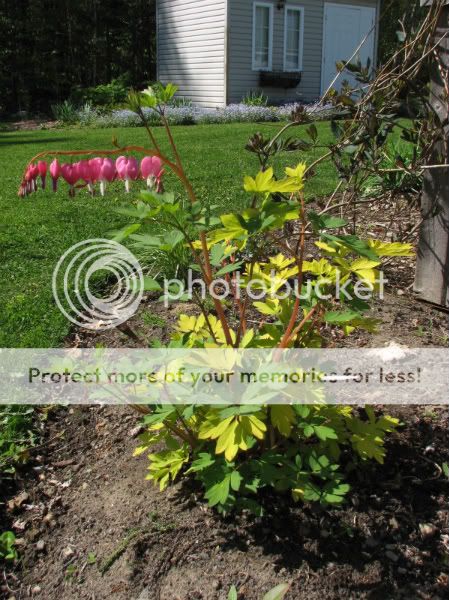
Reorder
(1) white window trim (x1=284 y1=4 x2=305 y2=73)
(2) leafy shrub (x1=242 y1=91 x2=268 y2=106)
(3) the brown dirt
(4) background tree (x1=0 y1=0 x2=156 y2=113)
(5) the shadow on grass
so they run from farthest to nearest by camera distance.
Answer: (4) background tree (x1=0 y1=0 x2=156 y2=113), (1) white window trim (x1=284 y1=4 x2=305 y2=73), (2) leafy shrub (x1=242 y1=91 x2=268 y2=106), (5) the shadow on grass, (3) the brown dirt

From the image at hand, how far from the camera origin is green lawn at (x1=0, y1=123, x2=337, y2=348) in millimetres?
3191

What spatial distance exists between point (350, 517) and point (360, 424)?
29cm

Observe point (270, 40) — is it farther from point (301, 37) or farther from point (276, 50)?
point (301, 37)

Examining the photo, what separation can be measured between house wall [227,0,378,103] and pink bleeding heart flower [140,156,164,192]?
48.2ft

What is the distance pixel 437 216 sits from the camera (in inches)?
123

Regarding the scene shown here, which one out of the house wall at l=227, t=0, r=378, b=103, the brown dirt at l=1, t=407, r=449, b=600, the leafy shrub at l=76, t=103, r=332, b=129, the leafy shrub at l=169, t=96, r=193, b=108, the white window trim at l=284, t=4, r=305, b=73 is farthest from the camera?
the white window trim at l=284, t=4, r=305, b=73

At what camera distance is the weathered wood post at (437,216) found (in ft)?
9.70

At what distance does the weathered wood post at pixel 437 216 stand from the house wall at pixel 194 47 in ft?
43.8

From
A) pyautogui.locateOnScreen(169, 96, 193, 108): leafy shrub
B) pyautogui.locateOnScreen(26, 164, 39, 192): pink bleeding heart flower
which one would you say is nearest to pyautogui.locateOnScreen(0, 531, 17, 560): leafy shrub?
pyautogui.locateOnScreen(26, 164, 39, 192): pink bleeding heart flower

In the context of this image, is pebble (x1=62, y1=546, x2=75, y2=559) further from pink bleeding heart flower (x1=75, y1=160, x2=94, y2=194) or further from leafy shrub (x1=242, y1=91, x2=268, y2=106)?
leafy shrub (x1=242, y1=91, x2=268, y2=106)

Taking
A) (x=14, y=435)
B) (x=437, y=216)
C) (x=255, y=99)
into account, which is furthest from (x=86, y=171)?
(x=255, y=99)

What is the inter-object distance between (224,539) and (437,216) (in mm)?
2063

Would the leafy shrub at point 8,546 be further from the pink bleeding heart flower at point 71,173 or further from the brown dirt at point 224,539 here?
the pink bleeding heart flower at point 71,173

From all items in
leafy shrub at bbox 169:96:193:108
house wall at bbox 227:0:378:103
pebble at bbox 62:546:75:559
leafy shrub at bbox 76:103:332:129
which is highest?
house wall at bbox 227:0:378:103
